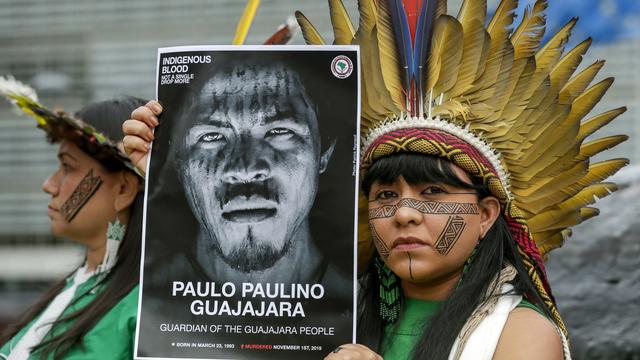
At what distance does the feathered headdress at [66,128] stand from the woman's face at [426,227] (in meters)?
0.98

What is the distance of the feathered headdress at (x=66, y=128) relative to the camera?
3.02m

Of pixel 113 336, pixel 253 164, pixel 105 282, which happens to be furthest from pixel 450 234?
pixel 105 282

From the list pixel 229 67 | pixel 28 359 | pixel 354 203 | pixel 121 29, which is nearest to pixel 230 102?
pixel 229 67

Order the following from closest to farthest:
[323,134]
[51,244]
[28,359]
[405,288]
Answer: [323,134] < [405,288] < [28,359] < [51,244]

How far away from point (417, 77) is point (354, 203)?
0.38 metres

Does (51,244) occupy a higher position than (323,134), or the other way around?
(51,244)

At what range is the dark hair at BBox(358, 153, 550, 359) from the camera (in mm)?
2268

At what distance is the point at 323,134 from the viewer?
2.30m

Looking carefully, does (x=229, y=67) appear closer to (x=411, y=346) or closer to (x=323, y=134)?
(x=323, y=134)

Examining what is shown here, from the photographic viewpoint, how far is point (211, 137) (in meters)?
2.34

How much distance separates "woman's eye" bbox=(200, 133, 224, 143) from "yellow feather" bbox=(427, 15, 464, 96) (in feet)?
1.74

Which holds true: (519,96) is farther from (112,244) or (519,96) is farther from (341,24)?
(112,244)

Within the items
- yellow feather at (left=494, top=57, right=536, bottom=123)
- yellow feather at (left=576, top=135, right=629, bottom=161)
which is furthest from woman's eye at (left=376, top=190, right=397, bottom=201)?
yellow feather at (left=576, top=135, right=629, bottom=161)

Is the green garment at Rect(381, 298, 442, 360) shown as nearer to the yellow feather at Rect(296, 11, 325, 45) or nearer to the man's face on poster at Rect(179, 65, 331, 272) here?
the man's face on poster at Rect(179, 65, 331, 272)
